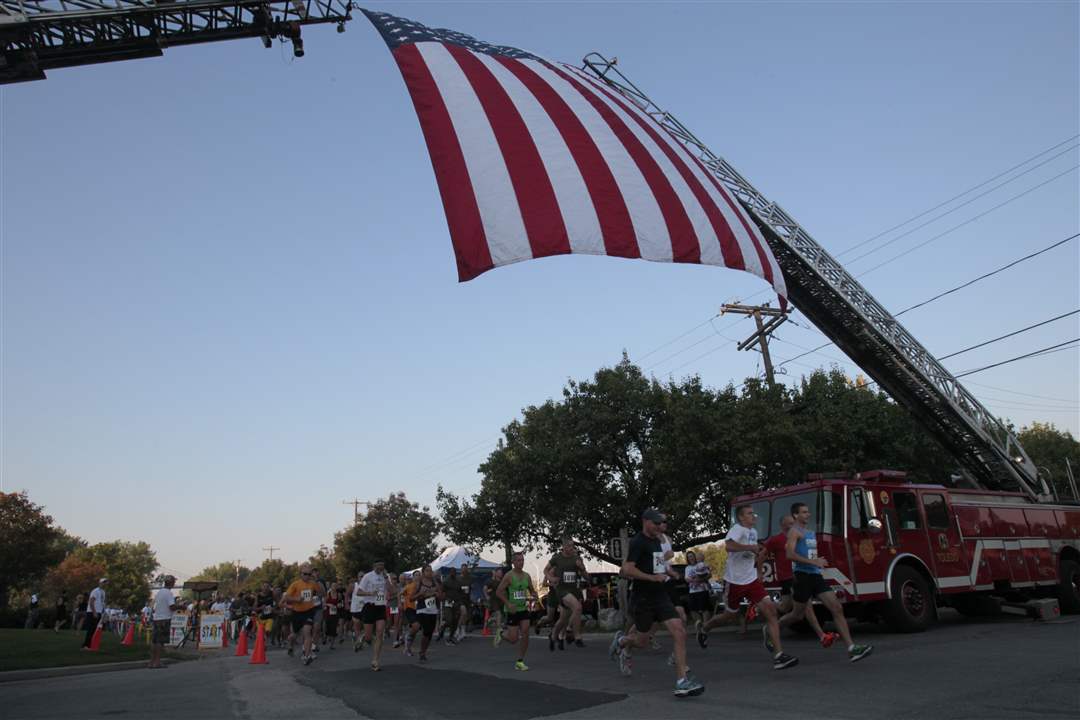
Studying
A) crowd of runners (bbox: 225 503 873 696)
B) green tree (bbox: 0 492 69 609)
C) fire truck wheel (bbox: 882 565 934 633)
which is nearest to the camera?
crowd of runners (bbox: 225 503 873 696)

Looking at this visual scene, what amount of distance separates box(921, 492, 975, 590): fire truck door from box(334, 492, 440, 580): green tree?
50.6m

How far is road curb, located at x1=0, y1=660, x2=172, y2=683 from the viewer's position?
1216cm

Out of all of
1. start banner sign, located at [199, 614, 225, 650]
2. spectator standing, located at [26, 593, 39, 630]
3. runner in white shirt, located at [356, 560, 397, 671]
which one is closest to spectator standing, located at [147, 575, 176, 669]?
runner in white shirt, located at [356, 560, 397, 671]

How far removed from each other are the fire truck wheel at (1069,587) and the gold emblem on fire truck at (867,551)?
584 centimetres

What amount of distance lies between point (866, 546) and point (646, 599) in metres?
5.72

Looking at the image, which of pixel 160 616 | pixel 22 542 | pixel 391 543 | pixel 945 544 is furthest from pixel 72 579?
pixel 945 544

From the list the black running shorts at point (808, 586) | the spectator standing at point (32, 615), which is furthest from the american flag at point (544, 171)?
the spectator standing at point (32, 615)

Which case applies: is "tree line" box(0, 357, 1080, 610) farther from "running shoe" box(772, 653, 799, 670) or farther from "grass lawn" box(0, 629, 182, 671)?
"running shoe" box(772, 653, 799, 670)

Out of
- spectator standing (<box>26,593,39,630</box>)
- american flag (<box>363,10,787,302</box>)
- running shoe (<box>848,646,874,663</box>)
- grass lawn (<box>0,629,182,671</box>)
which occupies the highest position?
american flag (<box>363,10,787,302</box>)

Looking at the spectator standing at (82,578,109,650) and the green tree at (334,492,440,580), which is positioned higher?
the green tree at (334,492,440,580)

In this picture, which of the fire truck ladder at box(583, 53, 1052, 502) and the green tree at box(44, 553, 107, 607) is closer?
the fire truck ladder at box(583, 53, 1052, 502)

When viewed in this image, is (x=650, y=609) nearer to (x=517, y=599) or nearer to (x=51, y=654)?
(x=517, y=599)

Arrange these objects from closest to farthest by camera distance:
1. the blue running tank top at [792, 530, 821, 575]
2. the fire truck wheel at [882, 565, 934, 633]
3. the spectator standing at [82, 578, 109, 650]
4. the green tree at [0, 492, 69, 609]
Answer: the blue running tank top at [792, 530, 821, 575] < the fire truck wheel at [882, 565, 934, 633] < the spectator standing at [82, 578, 109, 650] < the green tree at [0, 492, 69, 609]

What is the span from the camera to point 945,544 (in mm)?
12719
